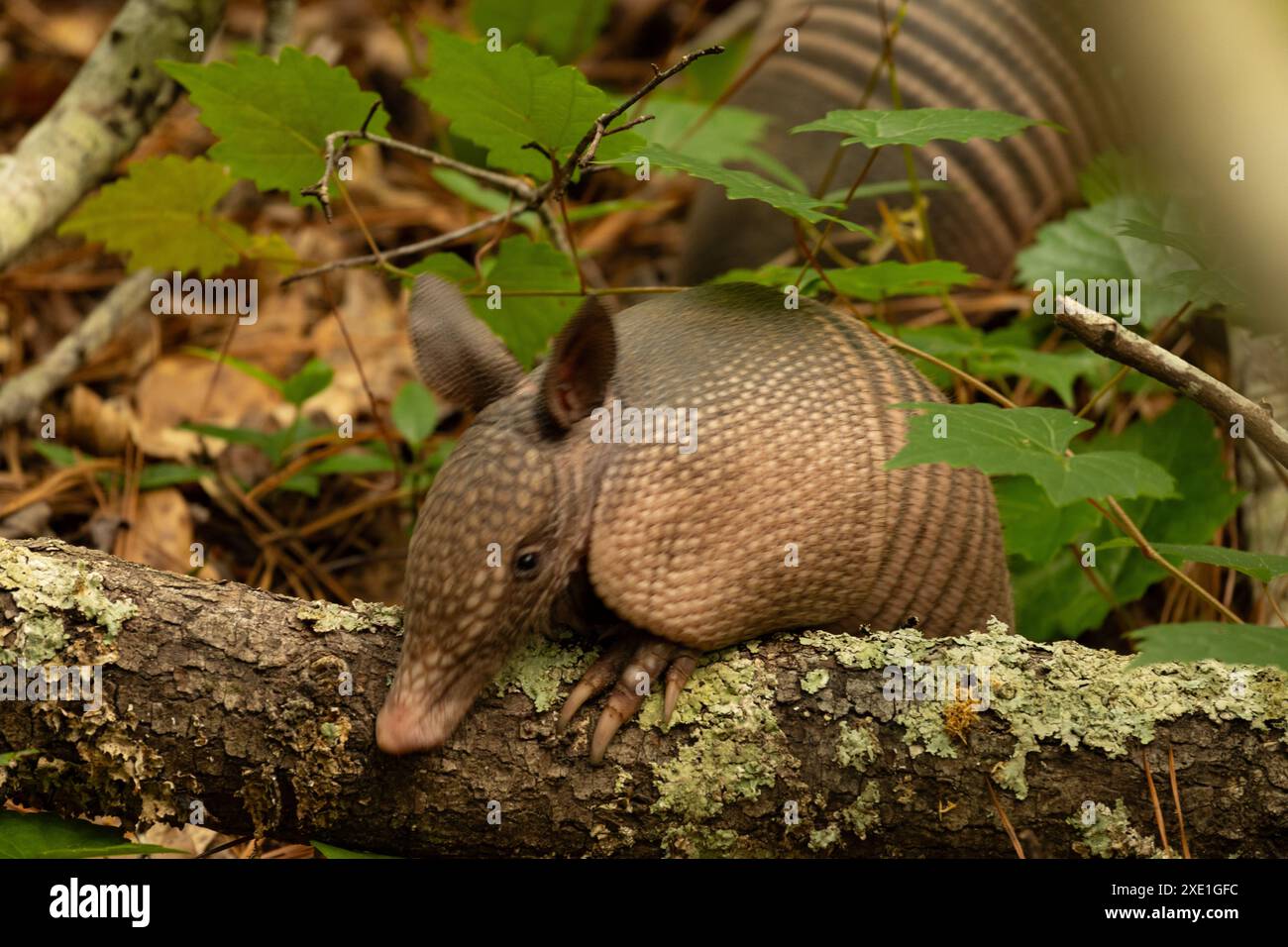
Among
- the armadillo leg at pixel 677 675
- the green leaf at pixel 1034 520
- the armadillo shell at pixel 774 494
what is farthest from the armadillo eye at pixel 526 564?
the green leaf at pixel 1034 520

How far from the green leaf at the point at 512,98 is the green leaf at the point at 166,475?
181 centimetres

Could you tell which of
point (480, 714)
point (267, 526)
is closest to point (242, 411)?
point (267, 526)

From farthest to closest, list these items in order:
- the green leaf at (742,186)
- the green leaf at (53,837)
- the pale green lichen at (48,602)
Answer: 1. the green leaf at (742,186)
2. the pale green lichen at (48,602)
3. the green leaf at (53,837)

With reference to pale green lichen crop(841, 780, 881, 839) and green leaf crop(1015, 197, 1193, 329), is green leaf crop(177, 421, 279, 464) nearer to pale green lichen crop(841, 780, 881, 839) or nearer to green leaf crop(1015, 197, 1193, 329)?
pale green lichen crop(841, 780, 881, 839)

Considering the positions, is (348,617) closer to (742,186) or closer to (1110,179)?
(742,186)

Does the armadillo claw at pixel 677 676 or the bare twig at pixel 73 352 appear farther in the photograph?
the bare twig at pixel 73 352

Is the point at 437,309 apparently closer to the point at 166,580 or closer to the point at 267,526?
the point at 166,580

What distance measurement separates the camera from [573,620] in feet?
9.12

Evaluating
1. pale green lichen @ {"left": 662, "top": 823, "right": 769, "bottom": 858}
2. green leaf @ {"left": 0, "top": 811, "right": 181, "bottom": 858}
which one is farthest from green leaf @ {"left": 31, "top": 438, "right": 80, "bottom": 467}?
pale green lichen @ {"left": 662, "top": 823, "right": 769, "bottom": 858}

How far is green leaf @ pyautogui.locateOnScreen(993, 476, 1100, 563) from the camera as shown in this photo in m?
3.50

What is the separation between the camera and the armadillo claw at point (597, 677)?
257 cm

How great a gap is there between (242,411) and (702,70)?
3127 millimetres

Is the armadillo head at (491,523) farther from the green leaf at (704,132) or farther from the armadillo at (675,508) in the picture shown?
the green leaf at (704,132)

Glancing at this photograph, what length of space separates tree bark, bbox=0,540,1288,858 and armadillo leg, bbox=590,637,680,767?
1.5 inches
